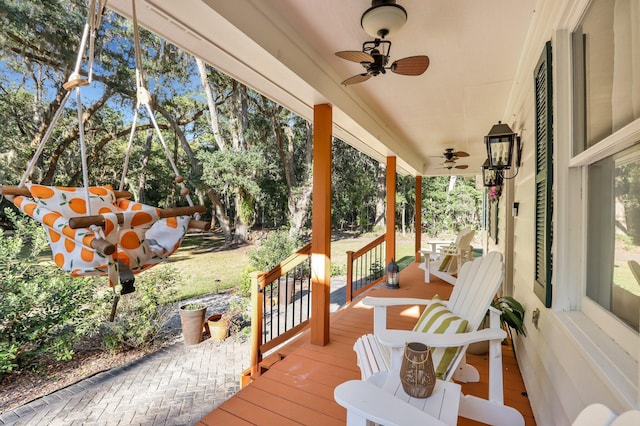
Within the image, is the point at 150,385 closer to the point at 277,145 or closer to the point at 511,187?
the point at 511,187

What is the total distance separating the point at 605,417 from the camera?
0.70m

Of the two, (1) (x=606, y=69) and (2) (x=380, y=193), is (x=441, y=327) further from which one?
(2) (x=380, y=193)

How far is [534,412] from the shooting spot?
186 centimetres

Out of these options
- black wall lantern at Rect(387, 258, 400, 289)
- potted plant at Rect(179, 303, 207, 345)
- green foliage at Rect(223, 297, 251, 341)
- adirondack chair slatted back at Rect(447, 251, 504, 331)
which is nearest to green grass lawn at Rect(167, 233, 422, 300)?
green foliage at Rect(223, 297, 251, 341)

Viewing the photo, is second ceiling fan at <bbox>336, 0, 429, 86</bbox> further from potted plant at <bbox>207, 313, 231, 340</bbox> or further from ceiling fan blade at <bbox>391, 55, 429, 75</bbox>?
potted plant at <bbox>207, 313, 231, 340</bbox>

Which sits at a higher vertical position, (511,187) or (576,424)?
(511,187)

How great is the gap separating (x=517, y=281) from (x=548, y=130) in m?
1.72

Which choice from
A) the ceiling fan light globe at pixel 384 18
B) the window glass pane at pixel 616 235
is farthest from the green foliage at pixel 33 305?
the window glass pane at pixel 616 235

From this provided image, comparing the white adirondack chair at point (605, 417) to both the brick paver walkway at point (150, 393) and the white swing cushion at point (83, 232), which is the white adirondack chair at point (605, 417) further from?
the brick paver walkway at point (150, 393)

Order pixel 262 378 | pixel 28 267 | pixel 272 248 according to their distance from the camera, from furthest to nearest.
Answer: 1. pixel 272 248
2. pixel 28 267
3. pixel 262 378

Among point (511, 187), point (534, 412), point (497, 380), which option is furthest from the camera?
point (511, 187)

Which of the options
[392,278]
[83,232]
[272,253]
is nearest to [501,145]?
[83,232]

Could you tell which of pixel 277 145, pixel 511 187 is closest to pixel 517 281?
pixel 511 187

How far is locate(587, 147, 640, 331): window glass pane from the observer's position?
3.07 feet
